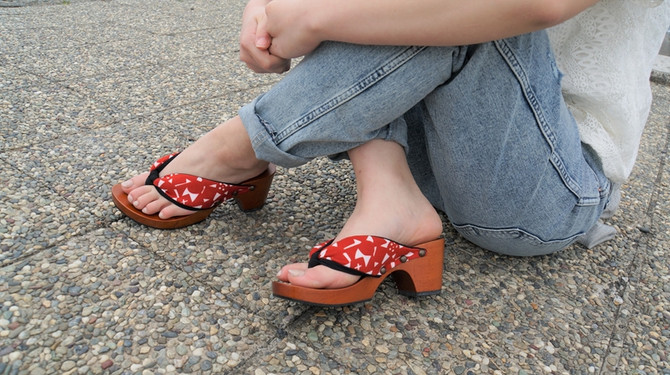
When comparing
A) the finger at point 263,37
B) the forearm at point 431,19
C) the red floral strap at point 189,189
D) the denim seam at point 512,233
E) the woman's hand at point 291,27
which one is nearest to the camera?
the forearm at point 431,19

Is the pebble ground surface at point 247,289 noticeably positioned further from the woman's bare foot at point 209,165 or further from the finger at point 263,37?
the finger at point 263,37

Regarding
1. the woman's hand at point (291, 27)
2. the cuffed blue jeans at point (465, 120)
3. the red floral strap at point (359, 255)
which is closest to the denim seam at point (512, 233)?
the cuffed blue jeans at point (465, 120)

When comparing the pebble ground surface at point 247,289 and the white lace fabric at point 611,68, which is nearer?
the pebble ground surface at point 247,289

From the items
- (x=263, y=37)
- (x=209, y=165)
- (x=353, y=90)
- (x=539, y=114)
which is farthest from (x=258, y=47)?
(x=539, y=114)

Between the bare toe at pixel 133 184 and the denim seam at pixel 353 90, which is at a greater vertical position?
the denim seam at pixel 353 90

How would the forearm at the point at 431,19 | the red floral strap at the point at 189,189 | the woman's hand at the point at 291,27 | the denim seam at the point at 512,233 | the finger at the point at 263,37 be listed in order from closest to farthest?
the forearm at the point at 431,19, the woman's hand at the point at 291,27, the finger at the point at 263,37, the denim seam at the point at 512,233, the red floral strap at the point at 189,189

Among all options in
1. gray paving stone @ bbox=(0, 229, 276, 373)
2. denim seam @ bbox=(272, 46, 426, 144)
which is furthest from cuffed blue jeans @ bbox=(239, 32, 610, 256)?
gray paving stone @ bbox=(0, 229, 276, 373)

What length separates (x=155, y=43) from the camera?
349cm

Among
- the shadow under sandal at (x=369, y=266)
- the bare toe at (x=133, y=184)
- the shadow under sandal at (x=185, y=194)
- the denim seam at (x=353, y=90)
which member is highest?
the denim seam at (x=353, y=90)

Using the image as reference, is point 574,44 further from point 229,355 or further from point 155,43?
point 155,43

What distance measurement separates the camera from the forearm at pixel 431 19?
0.96m

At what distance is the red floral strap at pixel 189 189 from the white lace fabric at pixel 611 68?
0.91 m

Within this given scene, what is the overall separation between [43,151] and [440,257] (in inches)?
54.6

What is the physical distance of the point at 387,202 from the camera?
50.4 inches
